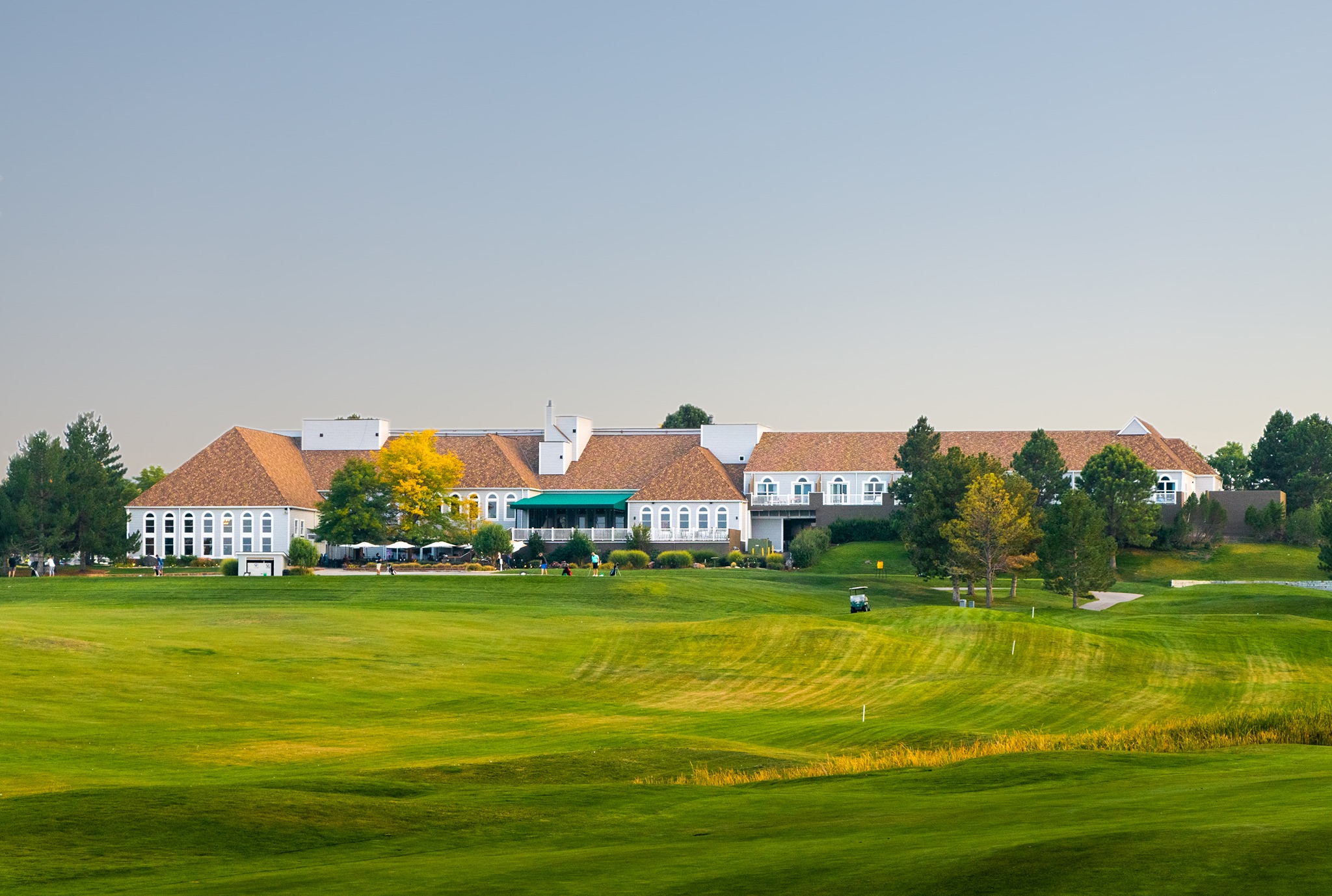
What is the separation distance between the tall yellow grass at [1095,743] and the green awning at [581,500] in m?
80.0

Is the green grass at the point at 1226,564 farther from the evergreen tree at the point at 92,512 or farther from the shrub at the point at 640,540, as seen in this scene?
the evergreen tree at the point at 92,512

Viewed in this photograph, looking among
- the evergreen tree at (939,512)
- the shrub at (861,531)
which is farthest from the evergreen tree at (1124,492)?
the evergreen tree at (939,512)

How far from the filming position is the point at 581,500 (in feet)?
359

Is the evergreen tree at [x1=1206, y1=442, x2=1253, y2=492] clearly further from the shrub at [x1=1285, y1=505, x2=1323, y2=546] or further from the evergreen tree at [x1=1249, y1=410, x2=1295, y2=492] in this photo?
the shrub at [x1=1285, y1=505, x2=1323, y2=546]

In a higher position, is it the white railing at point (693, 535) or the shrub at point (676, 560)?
the white railing at point (693, 535)

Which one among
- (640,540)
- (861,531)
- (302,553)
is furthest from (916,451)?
(302,553)

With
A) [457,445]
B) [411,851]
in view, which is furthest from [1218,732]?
[457,445]

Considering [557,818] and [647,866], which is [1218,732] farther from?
[647,866]

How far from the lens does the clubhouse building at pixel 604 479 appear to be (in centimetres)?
10600

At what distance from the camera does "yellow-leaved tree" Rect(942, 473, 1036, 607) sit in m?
73.0

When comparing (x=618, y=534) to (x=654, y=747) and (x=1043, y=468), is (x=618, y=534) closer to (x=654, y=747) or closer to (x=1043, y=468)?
(x=1043, y=468)

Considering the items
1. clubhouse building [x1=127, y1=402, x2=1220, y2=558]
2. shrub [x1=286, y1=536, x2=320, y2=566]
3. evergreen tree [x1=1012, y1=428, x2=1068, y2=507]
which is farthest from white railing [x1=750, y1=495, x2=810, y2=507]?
shrub [x1=286, y1=536, x2=320, y2=566]

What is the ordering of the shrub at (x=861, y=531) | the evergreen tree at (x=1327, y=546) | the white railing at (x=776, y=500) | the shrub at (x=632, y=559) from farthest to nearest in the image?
the white railing at (x=776, y=500), the shrub at (x=861, y=531), the shrub at (x=632, y=559), the evergreen tree at (x=1327, y=546)

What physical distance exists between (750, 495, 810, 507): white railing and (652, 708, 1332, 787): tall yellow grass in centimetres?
8178
